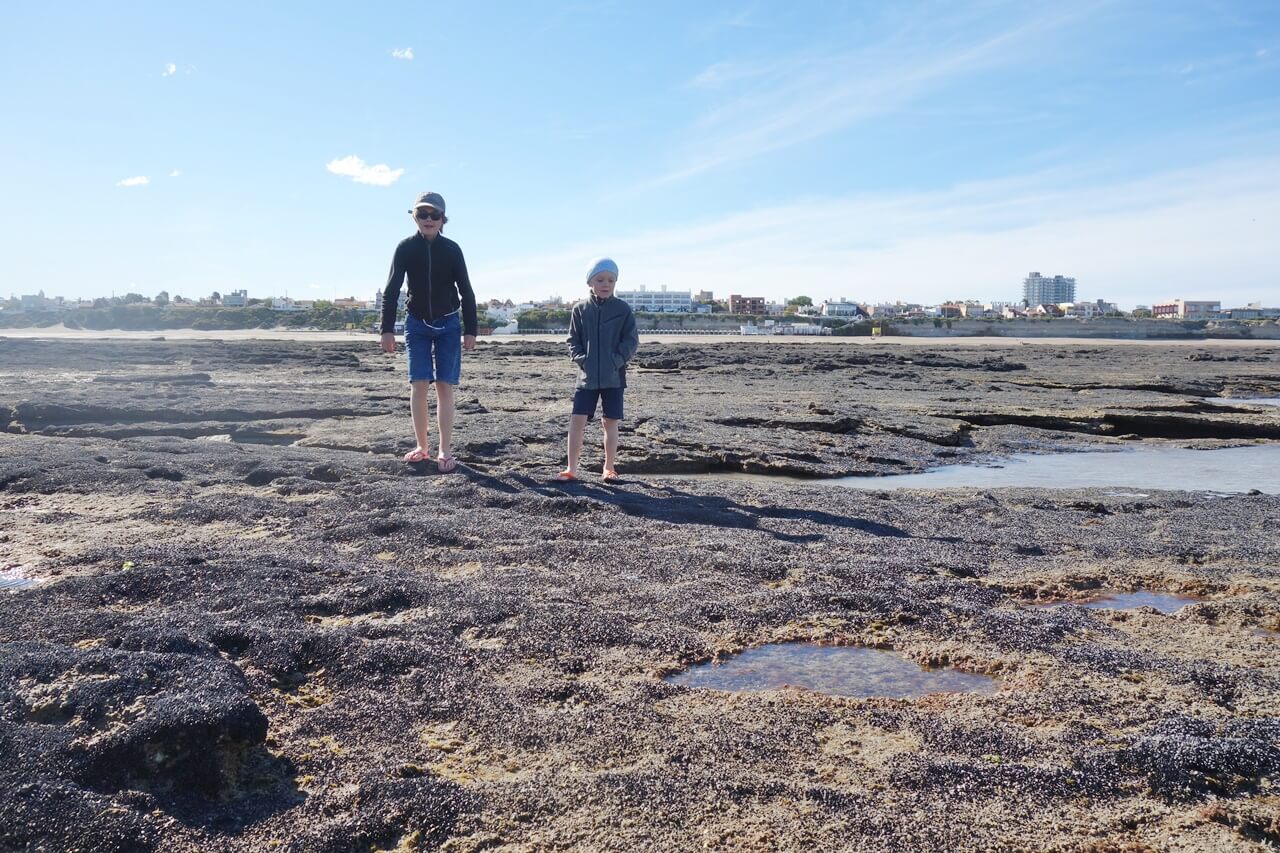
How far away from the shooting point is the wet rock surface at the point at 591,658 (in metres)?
2.02

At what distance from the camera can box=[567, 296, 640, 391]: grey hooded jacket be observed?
6.38m

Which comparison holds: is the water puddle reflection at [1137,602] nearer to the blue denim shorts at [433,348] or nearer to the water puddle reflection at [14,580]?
the water puddle reflection at [14,580]

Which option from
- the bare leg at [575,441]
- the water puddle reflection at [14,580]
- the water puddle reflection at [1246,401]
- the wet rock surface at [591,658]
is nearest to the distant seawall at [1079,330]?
the water puddle reflection at [1246,401]

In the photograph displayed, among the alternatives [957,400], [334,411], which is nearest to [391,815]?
[334,411]

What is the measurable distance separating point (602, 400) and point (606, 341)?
1.42 feet

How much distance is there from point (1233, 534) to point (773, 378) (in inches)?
500

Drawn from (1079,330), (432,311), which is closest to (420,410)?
(432,311)

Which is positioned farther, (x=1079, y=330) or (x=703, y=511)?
(x=1079, y=330)

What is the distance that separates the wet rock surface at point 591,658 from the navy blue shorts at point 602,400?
567 mm

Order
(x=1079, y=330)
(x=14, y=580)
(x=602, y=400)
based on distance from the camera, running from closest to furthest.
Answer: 1. (x=14, y=580)
2. (x=602, y=400)
3. (x=1079, y=330)

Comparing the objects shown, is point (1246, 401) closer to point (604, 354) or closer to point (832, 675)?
point (604, 354)

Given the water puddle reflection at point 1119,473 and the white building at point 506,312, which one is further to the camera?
the white building at point 506,312

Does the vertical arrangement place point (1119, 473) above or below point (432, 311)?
below

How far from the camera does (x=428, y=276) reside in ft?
20.9
